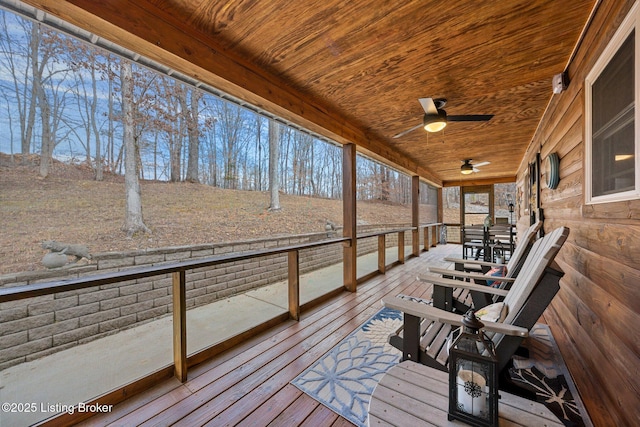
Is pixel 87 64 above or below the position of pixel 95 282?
above

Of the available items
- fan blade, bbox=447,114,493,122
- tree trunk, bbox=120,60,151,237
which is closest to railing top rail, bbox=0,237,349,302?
tree trunk, bbox=120,60,151,237

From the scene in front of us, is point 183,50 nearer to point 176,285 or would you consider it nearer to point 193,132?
point 176,285

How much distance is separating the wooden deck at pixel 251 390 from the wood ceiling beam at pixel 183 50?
2370 mm

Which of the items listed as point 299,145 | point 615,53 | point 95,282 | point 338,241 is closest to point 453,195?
point 299,145

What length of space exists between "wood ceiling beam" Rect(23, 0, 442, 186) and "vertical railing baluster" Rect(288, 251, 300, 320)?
1.64 metres

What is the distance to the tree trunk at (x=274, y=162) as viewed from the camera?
6.31m

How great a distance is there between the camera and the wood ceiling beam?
1.44m

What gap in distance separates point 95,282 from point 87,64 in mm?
3801

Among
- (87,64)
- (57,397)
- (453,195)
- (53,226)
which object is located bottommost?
(57,397)

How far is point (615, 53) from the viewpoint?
1.37 m

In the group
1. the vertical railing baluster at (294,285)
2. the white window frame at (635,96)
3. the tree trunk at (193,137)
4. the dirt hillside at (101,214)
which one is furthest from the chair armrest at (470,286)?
the tree trunk at (193,137)

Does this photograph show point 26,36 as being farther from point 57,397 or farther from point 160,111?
point 57,397

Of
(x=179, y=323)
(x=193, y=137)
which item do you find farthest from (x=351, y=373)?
(x=193, y=137)

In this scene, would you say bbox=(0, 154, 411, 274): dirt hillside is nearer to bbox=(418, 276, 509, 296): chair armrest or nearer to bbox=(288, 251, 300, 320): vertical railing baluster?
bbox=(288, 251, 300, 320): vertical railing baluster
